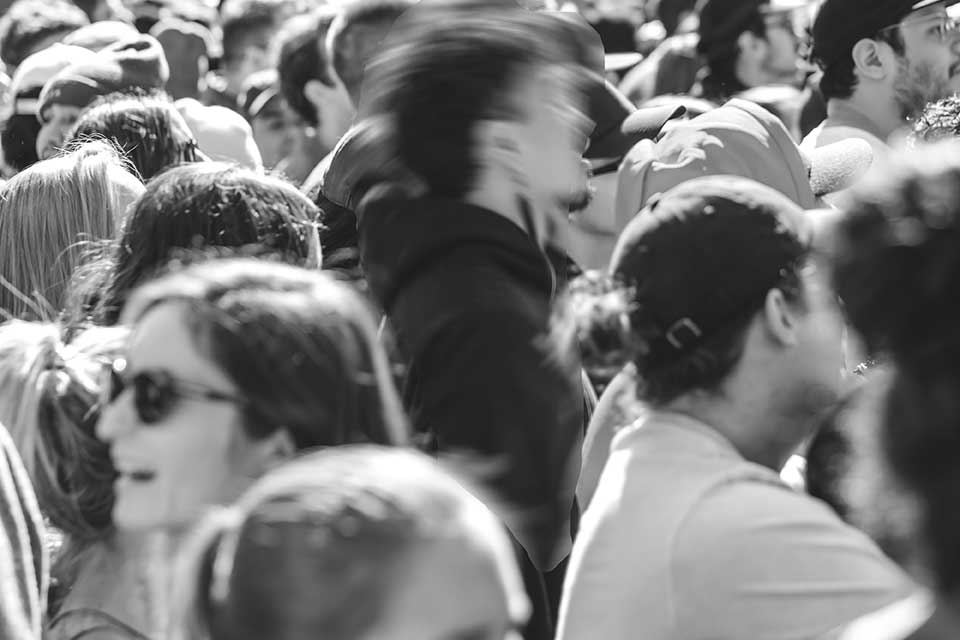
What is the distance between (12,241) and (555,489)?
1.74m

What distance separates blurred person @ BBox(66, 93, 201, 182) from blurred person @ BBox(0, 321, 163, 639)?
1675 millimetres

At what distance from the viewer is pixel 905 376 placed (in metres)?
1.38

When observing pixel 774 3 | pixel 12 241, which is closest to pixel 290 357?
pixel 12 241

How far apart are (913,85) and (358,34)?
161cm

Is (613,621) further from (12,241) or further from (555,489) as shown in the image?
(12,241)

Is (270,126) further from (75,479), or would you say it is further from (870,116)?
(75,479)

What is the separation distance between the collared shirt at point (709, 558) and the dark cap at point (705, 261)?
163 mm

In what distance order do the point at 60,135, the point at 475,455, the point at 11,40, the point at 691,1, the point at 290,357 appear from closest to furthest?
1. the point at 290,357
2. the point at 475,455
3. the point at 60,135
4. the point at 11,40
5. the point at 691,1

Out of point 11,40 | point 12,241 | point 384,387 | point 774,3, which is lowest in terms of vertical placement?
point 11,40

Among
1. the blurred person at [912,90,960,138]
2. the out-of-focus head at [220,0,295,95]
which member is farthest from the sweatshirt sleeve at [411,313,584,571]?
the out-of-focus head at [220,0,295,95]

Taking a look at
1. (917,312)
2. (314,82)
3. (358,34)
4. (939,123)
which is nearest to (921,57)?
(939,123)

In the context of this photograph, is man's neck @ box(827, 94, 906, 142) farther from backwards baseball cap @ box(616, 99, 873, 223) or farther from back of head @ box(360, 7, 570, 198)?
back of head @ box(360, 7, 570, 198)

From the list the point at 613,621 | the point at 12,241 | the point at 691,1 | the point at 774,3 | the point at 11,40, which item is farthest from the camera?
the point at 691,1

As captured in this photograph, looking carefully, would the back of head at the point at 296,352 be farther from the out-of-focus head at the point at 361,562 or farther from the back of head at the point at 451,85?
the back of head at the point at 451,85
